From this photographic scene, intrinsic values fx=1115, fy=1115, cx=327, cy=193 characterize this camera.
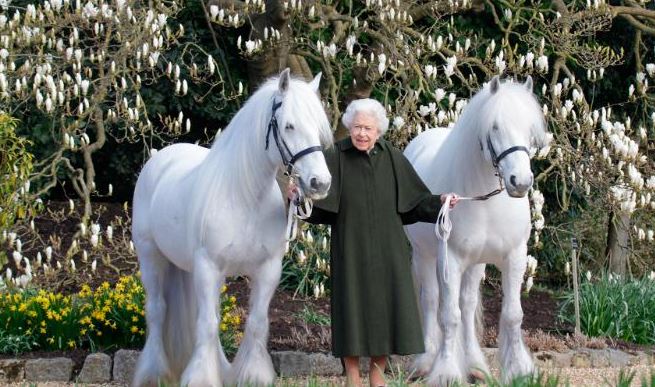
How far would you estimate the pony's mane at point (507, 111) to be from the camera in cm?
568

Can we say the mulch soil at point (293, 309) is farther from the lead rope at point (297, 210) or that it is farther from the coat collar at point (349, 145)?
the coat collar at point (349, 145)

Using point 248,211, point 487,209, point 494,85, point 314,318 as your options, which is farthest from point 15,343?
point 494,85

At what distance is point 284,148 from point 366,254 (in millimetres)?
703

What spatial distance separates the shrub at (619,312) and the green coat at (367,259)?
3.06 m

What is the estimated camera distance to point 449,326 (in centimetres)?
600

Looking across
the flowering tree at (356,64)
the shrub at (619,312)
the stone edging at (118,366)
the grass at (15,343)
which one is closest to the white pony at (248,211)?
the stone edging at (118,366)

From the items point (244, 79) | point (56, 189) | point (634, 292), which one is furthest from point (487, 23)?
point (56, 189)

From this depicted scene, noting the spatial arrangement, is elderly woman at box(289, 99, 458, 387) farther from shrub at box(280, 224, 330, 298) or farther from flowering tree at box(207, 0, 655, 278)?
flowering tree at box(207, 0, 655, 278)

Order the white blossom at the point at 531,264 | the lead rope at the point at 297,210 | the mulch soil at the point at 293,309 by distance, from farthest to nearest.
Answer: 1. the white blossom at the point at 531,264
2. the mulch soil at the point at 293,309
3. the lead rope at the point at 297,210

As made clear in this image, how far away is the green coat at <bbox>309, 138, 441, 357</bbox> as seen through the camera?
5508 millimetres

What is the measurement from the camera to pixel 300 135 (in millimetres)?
5227

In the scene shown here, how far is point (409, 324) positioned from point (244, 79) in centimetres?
574

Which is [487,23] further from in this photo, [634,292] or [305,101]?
[305,101]

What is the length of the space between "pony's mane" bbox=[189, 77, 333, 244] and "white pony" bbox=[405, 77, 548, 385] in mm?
914
